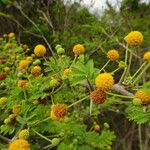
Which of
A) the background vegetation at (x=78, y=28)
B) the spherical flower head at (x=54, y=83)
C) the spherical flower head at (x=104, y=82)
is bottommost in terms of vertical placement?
the spherical flower head at (x=104, y=82)

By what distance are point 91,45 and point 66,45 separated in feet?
2.44

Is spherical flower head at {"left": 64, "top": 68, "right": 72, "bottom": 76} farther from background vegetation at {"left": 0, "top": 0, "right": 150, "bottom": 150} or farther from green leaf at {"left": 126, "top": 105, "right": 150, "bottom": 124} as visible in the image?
background vegetation at {"left": 0, "top": 0, "right": 150, "bottom": 150}

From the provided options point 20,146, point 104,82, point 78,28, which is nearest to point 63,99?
point 20,146

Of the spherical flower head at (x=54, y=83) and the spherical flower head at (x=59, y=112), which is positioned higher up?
the spherical flower head at (x=54, y=83)

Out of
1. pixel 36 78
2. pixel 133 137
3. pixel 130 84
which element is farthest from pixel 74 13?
pixel 130 84

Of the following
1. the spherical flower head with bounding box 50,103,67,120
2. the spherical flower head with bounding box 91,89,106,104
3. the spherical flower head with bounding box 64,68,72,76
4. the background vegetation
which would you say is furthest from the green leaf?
the background vegetation

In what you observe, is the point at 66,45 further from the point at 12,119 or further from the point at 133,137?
the point at 12,119

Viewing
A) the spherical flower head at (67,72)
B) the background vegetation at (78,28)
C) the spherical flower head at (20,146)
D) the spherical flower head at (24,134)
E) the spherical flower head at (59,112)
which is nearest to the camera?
the spherical flower head at (20,146)

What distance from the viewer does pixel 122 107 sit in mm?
10312

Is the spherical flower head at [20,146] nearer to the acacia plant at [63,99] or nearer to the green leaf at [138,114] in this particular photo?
the acacia plant at [63,99]

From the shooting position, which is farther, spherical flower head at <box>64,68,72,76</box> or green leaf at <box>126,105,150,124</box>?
spherical flower head at <box>64,68,72,76</box>

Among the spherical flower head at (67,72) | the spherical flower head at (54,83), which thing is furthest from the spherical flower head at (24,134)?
the spherical flower head at (67,72)

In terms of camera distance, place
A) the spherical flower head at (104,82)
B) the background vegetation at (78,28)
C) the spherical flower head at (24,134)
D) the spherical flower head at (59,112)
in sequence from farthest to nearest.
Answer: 1. the background vegetation at (78,28)
2. the spherical flower head at (24,134)
3. the spherical flower head at (59,112)
4. the spherical flower head at (104,82)

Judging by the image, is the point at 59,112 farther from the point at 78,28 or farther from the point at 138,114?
the point at 78,28
